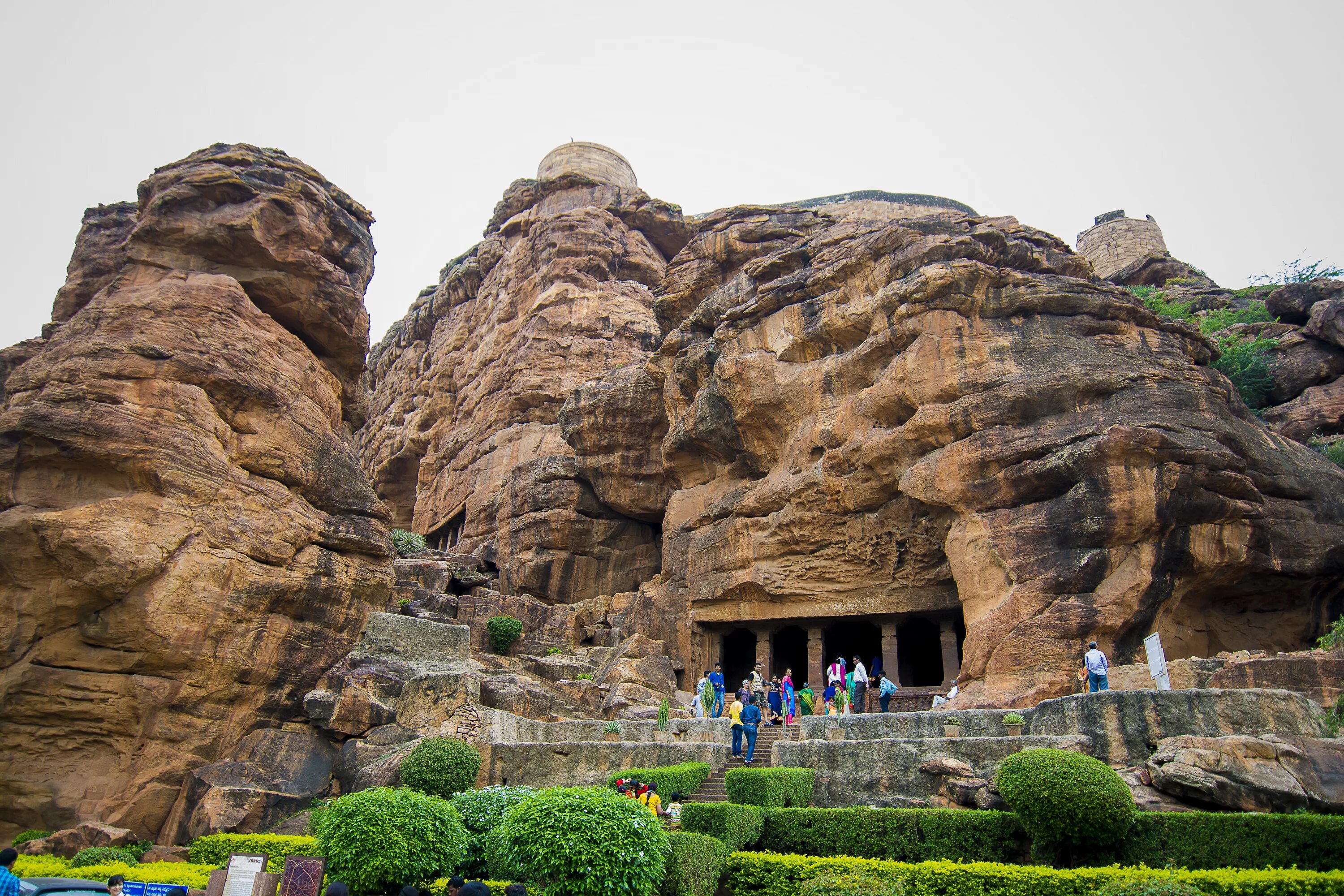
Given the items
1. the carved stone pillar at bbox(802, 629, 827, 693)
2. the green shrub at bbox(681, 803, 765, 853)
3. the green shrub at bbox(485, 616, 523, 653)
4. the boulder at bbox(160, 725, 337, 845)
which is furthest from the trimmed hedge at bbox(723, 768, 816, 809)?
the green shrub at bbox(485, 616, 523, 653)

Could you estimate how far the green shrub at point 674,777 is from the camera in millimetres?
14320

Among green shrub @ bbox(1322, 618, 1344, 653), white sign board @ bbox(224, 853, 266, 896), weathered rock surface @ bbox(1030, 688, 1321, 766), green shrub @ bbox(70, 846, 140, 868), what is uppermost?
green shrub @ bbox(1322, 618, 1344, 653)

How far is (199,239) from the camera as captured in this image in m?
23.9

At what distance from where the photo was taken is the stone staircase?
15.3 m

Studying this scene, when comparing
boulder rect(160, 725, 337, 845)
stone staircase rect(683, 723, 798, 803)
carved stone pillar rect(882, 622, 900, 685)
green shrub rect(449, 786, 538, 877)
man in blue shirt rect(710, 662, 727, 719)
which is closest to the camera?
green shrub rect(449, 786, 538, 877)

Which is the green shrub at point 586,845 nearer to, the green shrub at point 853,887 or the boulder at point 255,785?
the green shrub at point 853,887

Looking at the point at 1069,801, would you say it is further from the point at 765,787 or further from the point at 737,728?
the point at 737,728

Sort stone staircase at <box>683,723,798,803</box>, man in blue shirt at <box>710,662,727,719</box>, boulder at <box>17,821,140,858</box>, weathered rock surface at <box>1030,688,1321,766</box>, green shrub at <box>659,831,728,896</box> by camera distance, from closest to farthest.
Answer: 1. green shrub at <box>659,831,728,896</box>
2. weathered rock surface at <box>1030,688,1321,766</box>
3. stone staircase at <box>683,723,798,803</box>
4. boulder at <box>17,821,140,858</box>
5. man in blue shirt at <box>710,662,727,719</box>

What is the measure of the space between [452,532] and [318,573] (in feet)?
83.1

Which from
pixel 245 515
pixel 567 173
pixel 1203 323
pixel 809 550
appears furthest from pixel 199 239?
pixel 1203 323

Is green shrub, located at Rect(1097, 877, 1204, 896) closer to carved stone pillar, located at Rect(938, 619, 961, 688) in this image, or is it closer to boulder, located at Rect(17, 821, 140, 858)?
boulder, located at Rect(17, 821, 140, 858)

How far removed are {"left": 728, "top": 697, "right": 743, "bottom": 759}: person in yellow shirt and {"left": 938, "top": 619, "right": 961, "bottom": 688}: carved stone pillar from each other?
937 cm

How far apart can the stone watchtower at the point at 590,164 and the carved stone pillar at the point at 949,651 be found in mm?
36095

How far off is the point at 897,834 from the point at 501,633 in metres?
17.9
